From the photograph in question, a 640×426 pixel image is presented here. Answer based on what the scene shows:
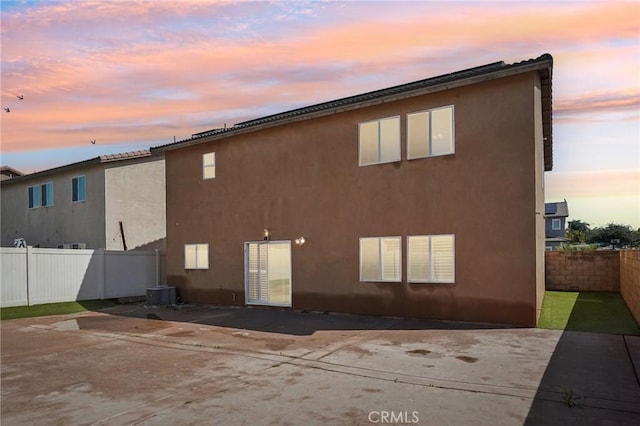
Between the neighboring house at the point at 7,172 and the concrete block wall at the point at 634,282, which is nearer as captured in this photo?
the concrete block wall at the point at 634,282

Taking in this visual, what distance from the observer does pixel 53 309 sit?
16812mm

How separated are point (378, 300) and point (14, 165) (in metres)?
30.0

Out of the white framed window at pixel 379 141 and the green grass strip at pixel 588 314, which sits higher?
the white framed window at pixel 379 141

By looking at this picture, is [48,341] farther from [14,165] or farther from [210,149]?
[14,165]

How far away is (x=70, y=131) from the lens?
2081 centimetres

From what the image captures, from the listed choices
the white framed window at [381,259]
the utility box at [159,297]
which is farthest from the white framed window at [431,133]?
the utility box at [159,297]

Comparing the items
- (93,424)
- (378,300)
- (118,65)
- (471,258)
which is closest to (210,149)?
(118,65)

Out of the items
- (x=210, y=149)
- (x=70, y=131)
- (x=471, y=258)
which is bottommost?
(x=471, y=258)

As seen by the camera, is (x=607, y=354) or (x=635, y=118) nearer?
(x=607, y=354)

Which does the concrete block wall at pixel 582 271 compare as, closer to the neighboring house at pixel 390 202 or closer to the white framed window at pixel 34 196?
the neighboring house at pixel 390 202

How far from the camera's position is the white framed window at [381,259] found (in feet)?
41.7

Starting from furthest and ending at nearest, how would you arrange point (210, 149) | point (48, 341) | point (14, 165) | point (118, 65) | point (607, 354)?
1. point (14, 165)
2. point (210, 149)
3. point (118, 65)
4. point (48, 341)
5. point (607, 354)

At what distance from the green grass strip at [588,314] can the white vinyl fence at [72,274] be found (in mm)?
15982

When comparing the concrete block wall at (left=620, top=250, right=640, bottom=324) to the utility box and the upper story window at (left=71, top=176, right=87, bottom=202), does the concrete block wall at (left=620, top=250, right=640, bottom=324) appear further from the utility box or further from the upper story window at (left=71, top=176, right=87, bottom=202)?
the upper story window at (left=71, top=176, right=87, bottom=202)
